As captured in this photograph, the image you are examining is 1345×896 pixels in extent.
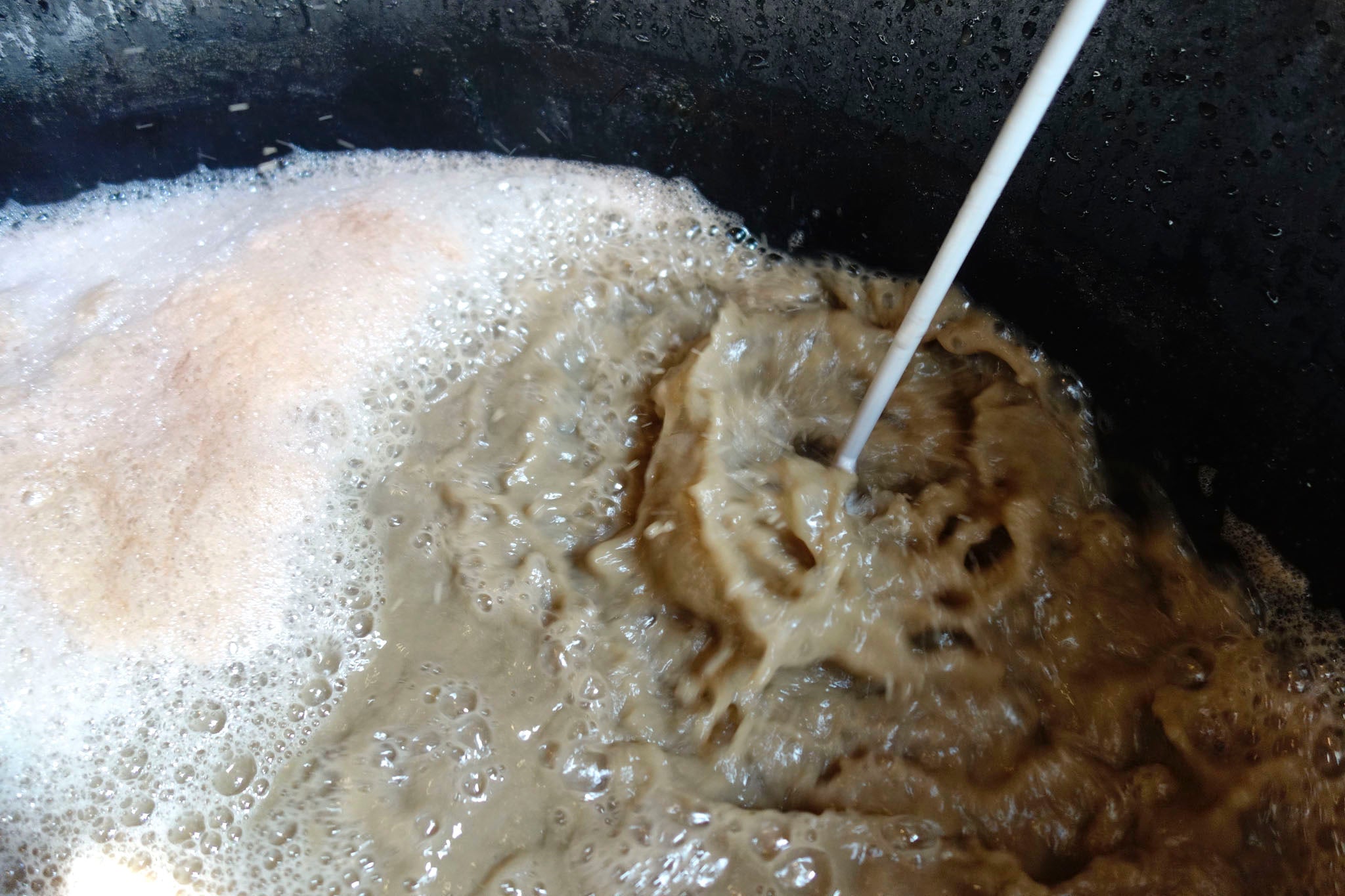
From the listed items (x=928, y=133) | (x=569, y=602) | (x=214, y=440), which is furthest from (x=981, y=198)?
(x=214, y=440)

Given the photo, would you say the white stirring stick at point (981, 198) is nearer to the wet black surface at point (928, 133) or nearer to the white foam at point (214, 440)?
the wet black surface at point (928, 133)

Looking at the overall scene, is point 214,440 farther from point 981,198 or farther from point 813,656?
point 981,198

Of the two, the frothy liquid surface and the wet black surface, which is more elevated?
the wet black surface

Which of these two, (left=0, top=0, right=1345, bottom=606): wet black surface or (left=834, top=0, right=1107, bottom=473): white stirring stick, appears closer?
(left=834, top=0, right=1107, bottom=473): white stirring stick

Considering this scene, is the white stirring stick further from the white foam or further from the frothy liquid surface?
the white foam

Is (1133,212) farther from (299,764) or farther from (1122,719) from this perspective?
(299,764)

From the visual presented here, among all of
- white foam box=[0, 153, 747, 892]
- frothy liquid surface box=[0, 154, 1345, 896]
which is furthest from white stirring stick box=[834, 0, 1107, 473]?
white foam box=[0, 153, 747, 892]
